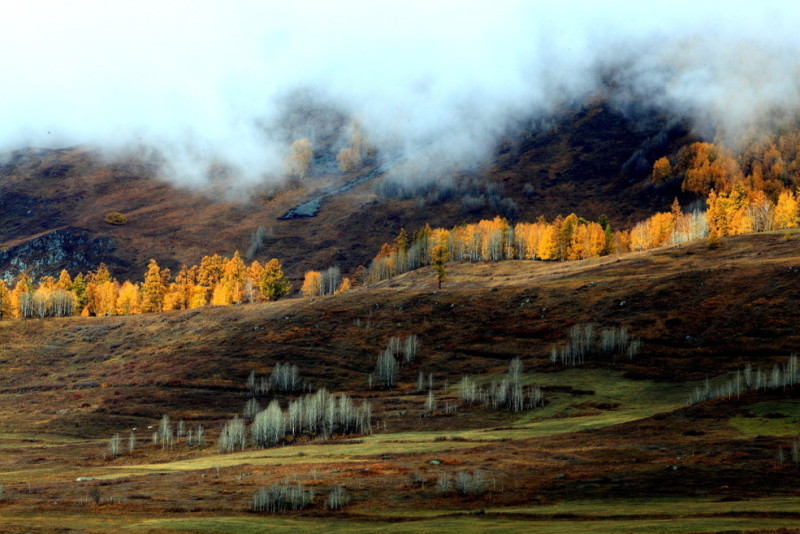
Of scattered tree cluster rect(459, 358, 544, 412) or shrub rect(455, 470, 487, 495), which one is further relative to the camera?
scattered tree cluster rect(459, 358, 544, 412)

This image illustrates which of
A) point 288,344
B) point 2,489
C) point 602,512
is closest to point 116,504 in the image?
point 2,489

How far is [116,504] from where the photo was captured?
73250 mm

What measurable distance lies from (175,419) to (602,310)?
93.6 m

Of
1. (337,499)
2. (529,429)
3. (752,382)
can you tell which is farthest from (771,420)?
(337,499)

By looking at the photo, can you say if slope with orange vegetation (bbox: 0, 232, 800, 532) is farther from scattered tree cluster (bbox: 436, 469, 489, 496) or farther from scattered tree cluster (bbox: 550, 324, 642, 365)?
scattered tree cluster (bbox: 550, 324, 642, 365)

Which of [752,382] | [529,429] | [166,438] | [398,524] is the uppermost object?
[752,382]

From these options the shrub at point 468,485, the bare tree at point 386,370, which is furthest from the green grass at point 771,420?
the bare tree at point 386,370

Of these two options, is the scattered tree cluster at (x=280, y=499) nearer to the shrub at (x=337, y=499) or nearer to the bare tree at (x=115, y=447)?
the shrub at (x=337, y=499)

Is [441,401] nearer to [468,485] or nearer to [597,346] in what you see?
[597,346]

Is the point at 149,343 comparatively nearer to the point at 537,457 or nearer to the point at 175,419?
the point at 175,419

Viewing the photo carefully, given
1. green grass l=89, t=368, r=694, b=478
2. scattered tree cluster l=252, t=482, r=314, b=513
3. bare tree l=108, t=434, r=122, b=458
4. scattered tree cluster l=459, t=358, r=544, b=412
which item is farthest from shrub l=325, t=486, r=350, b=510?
scattered tree cluster l=459, t=358, r=544, b=412

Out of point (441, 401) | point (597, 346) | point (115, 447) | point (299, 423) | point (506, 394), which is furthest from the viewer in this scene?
point (597, 346)

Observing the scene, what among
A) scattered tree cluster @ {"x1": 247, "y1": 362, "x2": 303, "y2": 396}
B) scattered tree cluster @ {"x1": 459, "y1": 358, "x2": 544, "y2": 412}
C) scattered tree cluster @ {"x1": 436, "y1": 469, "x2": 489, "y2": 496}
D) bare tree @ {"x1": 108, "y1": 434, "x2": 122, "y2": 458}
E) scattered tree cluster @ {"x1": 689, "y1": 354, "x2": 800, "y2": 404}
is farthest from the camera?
scattered tree cluster @ {"x1": 247, "y1": 362, "x2": 303, "y2": 396}

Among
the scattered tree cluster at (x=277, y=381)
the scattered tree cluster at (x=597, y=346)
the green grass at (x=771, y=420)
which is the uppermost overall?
the scattered tree cluster at (x=597, y=346)
